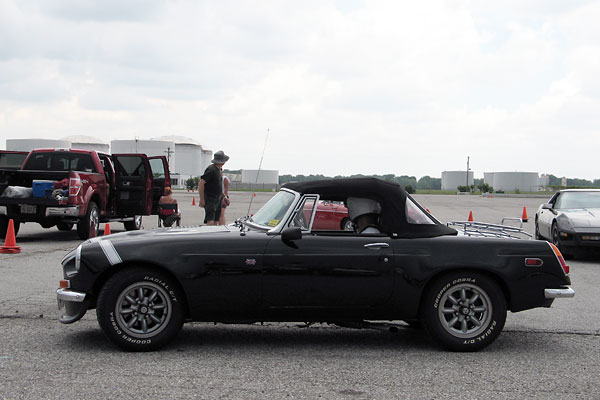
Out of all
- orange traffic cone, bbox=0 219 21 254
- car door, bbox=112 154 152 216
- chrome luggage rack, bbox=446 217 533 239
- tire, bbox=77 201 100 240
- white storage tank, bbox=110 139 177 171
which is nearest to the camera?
chrome luggage rack, bbox=446 217 533 239

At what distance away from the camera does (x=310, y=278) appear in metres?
5.39

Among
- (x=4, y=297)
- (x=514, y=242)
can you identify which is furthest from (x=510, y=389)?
(x=4, y=297)

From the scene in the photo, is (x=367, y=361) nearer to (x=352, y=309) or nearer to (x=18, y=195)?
(x=352, y=309)

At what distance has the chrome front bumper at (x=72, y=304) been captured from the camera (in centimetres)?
529

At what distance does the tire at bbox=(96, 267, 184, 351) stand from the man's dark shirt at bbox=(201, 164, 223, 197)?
6324 millimetres

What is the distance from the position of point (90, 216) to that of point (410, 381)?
10903 millimetres

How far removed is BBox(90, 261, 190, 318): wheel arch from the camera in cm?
535

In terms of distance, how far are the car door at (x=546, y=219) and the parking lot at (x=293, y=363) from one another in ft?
21.9

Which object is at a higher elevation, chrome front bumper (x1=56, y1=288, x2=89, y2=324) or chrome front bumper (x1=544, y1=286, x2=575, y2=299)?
chrome front bumper (x1=544, y1=286, x2=575, y2=299)

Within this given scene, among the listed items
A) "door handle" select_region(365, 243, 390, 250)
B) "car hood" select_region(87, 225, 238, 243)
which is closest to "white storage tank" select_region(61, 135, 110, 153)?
"car hood" select_region(87, 225, 238, 243)

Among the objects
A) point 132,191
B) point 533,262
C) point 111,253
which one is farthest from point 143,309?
point 132,191

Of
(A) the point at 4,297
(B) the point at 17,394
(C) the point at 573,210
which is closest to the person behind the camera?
(B) the point at 17,394

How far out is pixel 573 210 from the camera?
1316cm

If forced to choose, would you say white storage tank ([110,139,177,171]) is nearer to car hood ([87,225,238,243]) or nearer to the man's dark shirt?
the man's dark shirt
